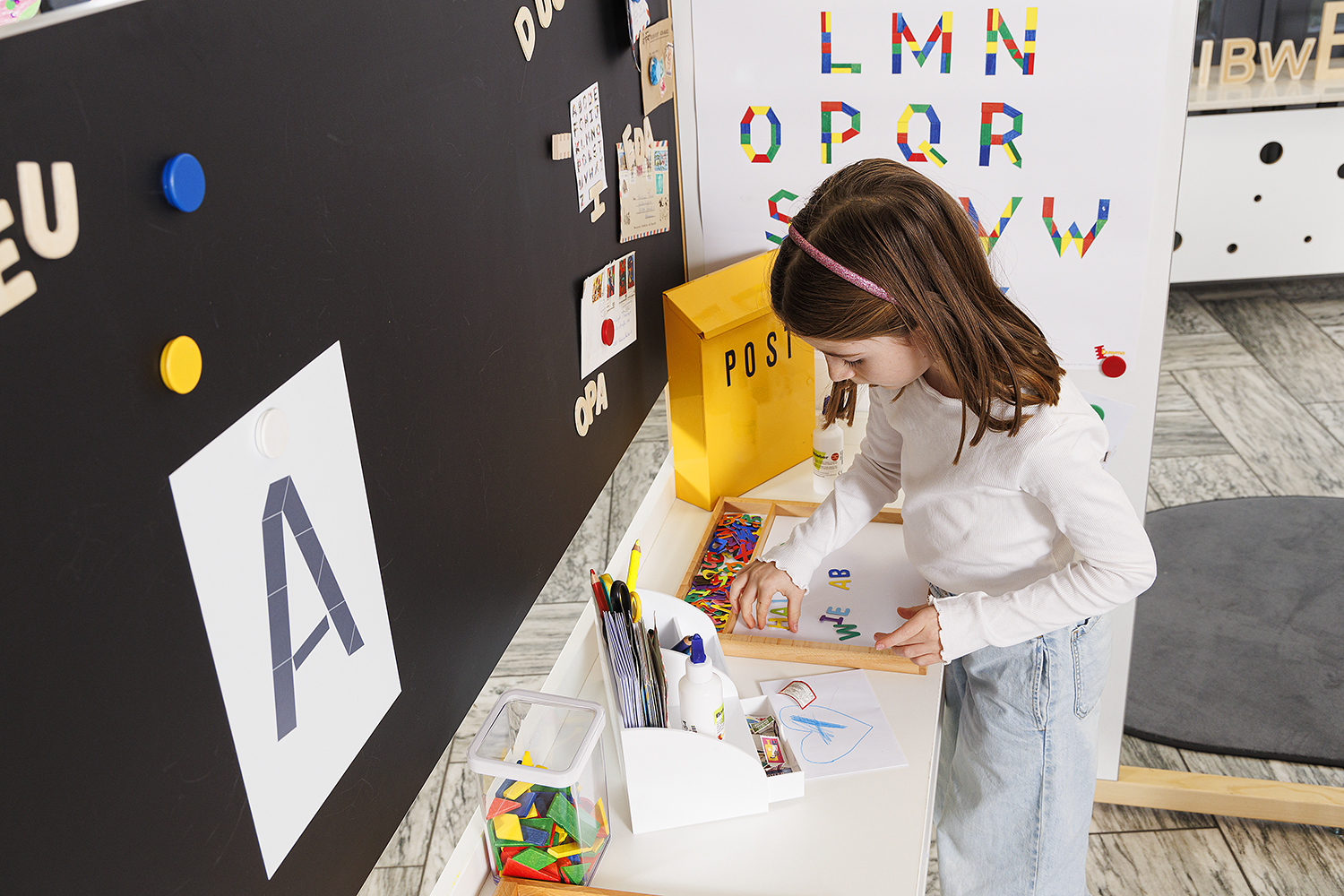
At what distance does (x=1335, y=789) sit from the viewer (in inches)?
76.7

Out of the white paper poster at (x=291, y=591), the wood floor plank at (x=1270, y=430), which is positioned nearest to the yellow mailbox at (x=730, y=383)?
the white paper poster at (x=291, y=591)

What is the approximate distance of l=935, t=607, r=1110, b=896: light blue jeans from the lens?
4.16 ft

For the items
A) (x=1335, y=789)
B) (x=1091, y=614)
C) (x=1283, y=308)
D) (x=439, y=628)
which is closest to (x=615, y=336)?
(x=439, y=628)

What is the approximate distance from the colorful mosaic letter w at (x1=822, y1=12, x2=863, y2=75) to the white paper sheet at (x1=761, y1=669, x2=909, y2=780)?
0.86m

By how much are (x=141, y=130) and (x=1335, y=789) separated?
2226mm

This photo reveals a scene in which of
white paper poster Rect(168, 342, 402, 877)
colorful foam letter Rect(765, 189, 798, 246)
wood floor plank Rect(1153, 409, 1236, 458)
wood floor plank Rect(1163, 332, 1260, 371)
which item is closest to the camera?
white paper poster Rect(168, 342, 402, 877)

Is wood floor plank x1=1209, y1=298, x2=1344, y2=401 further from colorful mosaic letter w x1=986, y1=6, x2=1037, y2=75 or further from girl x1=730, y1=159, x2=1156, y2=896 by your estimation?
girl x1=730, y1=159, x2=1156, y2=896

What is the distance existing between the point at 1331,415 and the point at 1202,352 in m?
0.62

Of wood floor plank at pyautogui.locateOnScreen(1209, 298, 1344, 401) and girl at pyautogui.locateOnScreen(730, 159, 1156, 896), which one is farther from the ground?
girl at pyautogui.locateOnScreen(730, 159, 1156, 896)

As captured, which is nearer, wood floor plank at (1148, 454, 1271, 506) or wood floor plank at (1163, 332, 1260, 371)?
wood floor plank at (1148, 454, 1271, 506)

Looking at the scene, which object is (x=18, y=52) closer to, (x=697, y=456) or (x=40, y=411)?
(x=40, y=411)

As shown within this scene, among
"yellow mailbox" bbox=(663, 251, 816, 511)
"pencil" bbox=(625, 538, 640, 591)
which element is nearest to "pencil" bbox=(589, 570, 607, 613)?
"pencil" bbox=(625, 538, 640, 591)

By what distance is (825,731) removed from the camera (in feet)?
3.80

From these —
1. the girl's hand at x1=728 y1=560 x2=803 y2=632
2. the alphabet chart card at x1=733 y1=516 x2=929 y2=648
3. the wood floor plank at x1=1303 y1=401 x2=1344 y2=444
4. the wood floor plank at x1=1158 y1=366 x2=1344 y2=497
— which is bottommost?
the wood floor plank at x1=1158 y1=366 x2=1344 y2=497
